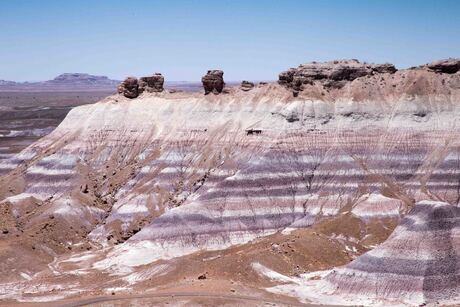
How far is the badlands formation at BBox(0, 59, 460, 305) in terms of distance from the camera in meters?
74.1

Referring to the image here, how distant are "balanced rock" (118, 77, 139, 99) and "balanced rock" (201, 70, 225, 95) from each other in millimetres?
15213

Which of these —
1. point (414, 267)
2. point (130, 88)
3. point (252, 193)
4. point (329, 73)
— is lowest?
point (414, 267)

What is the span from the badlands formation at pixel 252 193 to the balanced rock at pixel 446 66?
0.62 ft

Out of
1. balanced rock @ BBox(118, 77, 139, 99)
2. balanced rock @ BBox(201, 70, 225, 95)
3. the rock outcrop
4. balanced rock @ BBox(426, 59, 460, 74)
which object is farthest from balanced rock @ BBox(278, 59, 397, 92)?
the rock outcrop

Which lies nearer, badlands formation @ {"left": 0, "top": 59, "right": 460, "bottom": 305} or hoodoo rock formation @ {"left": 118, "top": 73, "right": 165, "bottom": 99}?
badlands formation @ {"left": 0, "top": 59, "right": 460, "bottom": 305}

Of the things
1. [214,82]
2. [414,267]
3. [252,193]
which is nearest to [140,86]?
[214,82]

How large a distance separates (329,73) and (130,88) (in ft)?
134

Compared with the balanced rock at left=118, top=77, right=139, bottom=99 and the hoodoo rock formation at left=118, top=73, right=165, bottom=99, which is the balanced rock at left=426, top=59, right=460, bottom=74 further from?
the balanced rock at left=118, top=77, right=139, bottom=99

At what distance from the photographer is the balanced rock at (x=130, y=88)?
438ft

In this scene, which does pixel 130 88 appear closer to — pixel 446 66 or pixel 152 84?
pixel 152 84

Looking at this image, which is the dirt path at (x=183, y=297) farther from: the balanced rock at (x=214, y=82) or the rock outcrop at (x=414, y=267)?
the balanced rock at (x=214, y=82)

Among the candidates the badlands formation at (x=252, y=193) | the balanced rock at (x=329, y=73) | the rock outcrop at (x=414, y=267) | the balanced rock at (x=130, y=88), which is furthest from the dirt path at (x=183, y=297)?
the balanced rock at (x=130, y=88)

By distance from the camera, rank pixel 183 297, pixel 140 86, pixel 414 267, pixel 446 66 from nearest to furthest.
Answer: pixel 183 297, pixel 414 267, pixel 446 66, pixel 140 86

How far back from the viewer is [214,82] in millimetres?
127375
